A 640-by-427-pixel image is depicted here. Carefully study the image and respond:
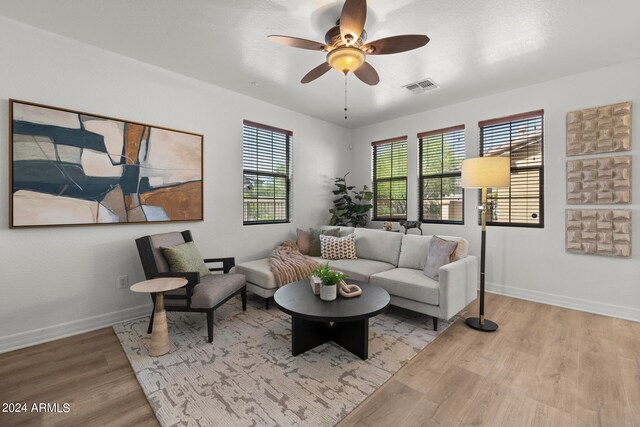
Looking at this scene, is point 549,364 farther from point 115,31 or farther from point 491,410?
point 115,31

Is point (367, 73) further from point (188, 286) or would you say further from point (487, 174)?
point (188, 286)

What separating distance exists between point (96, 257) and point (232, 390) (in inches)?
80.7

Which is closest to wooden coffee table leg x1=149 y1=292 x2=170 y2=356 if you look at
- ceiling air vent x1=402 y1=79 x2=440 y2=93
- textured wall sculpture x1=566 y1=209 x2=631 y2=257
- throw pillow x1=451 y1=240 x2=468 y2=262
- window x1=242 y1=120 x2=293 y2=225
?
window x1=242 y1=120 x2=293 y2=225

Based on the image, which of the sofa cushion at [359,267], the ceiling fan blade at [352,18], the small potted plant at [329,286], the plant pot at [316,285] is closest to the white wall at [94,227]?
the sofa cushion at [359,267]

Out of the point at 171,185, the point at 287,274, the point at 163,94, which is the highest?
the point at 163,94

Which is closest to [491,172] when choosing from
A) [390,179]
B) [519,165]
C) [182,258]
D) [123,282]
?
[519,165]

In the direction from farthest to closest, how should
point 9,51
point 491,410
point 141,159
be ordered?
point 141,159 → point 9,51 → point 491,410

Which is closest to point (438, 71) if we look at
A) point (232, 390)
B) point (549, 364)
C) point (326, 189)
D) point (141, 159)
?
point (326, 189)

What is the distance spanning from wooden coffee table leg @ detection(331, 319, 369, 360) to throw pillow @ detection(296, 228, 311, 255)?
1818mm

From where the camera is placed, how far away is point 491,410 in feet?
5.49

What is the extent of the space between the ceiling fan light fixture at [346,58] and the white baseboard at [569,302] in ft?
11.4

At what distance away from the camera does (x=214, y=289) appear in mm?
2604

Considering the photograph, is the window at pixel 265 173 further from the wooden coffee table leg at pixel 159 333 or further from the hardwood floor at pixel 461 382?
the hardwood floor at pixel 461 382

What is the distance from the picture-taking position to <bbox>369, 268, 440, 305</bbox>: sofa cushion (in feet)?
8.82
